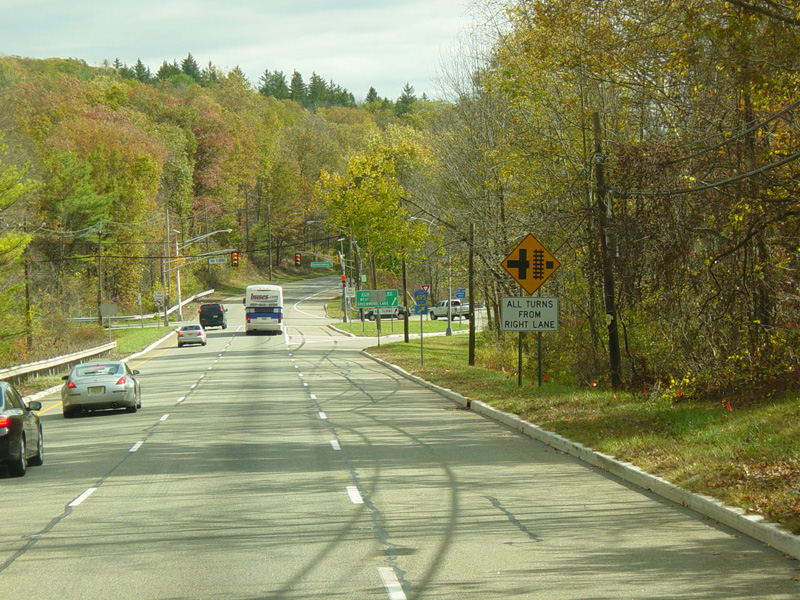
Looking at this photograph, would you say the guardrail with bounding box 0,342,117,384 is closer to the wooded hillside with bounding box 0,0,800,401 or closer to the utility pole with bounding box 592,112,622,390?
the wooded hillside with bounding box 0,0,800,401

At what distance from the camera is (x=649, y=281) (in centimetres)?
2014

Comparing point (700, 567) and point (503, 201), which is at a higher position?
point (503, 201)

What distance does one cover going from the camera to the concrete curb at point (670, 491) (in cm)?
849

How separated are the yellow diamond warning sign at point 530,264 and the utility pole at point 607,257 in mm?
1482

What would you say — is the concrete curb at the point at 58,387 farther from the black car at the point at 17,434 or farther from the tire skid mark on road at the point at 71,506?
the black car at the point at 17,434

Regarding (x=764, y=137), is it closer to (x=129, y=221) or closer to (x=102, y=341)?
(x=102, y=341)

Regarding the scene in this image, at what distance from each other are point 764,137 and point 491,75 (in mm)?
12803

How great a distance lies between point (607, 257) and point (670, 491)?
32.5 ft

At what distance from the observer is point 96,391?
24766 millimetres

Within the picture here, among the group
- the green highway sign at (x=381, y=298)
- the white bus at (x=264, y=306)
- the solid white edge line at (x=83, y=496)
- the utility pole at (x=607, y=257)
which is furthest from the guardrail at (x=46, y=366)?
the utility pole at (x=607, y=257)

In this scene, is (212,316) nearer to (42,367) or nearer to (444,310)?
(444,310)

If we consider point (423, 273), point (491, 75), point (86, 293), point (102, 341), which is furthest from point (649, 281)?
point (423, 273)

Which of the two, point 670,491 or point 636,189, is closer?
point 670,491

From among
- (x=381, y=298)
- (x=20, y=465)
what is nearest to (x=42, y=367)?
(x=381, y=298)
